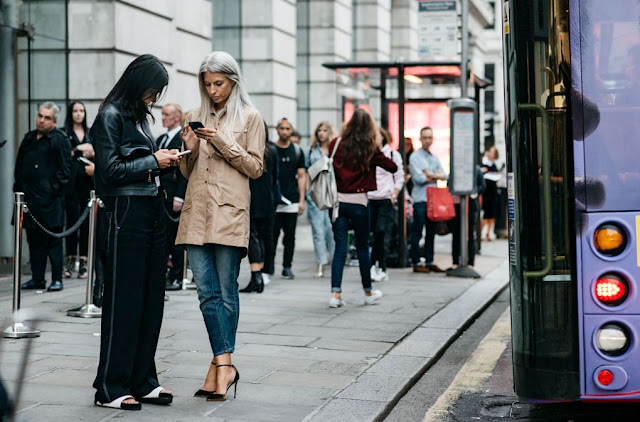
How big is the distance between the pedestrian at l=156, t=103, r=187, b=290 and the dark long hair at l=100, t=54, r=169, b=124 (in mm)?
4481

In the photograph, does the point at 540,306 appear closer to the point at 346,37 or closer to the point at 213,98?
the point at 213,98

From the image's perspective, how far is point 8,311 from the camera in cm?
871

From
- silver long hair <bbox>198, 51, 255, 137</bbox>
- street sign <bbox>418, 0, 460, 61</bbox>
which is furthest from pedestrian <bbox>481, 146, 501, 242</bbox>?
silver long hair <bbox>198, 51, 255, 137</bbox>

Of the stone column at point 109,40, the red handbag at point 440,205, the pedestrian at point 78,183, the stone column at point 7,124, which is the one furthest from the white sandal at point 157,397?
the red handbag at point 440,205

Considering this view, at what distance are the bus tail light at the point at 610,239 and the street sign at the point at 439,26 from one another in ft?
35.6

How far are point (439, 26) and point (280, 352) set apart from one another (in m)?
8.90

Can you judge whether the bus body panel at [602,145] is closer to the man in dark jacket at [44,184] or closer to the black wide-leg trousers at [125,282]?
the black wide-leg trousers at [125,282]

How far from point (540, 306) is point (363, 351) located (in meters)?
2.91

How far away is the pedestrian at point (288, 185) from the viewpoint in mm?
12422

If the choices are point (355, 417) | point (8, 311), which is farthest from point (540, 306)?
point (8, 311)

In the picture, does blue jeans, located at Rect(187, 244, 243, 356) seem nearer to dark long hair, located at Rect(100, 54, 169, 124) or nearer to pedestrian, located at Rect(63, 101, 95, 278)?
dark long hair, located at Rect(100, 54, 169, 124)

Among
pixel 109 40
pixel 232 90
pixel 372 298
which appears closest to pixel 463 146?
pixel 372 298

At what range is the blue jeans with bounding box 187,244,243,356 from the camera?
19.0ft

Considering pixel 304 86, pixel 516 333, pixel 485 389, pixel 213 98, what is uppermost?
pixel 304 86
